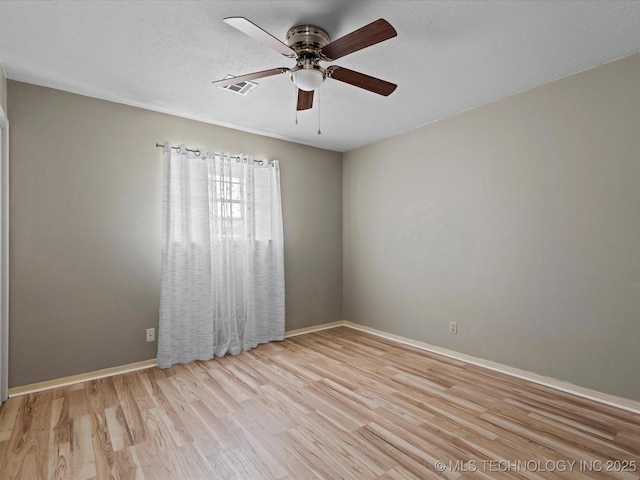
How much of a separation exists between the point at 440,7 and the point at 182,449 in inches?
114

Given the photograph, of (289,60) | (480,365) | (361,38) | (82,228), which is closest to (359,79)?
(361,38)

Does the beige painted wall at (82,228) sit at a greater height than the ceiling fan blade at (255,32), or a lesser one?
lesser

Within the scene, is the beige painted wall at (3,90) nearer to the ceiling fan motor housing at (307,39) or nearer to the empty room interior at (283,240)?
the empty room interior at (283,240)

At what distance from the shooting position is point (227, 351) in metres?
3.62

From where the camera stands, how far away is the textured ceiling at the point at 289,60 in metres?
1.92

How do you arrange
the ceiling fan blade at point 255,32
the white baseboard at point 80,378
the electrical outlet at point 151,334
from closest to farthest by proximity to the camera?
the ceiling fan blade at point 255,32, the white baseboard at point 80,378, the electrical outlet at point 151,334

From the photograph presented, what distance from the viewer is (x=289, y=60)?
250 centimetres

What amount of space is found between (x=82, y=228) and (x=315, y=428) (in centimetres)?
253

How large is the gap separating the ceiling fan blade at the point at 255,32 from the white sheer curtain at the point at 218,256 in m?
1.87

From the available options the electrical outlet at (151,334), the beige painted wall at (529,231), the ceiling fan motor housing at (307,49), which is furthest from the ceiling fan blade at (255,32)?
the electrical outlet at (151,334)

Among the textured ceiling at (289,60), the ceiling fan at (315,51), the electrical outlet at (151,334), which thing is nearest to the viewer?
the ceiling fan at (315,51)

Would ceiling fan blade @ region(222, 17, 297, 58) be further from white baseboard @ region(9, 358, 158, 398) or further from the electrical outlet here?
white baseboard @ region(9, 358, 158, 398)

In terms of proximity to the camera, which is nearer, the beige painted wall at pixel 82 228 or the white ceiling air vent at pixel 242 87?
the beige painted wall at pixel 82 228

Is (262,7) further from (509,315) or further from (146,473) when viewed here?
(509,315)
